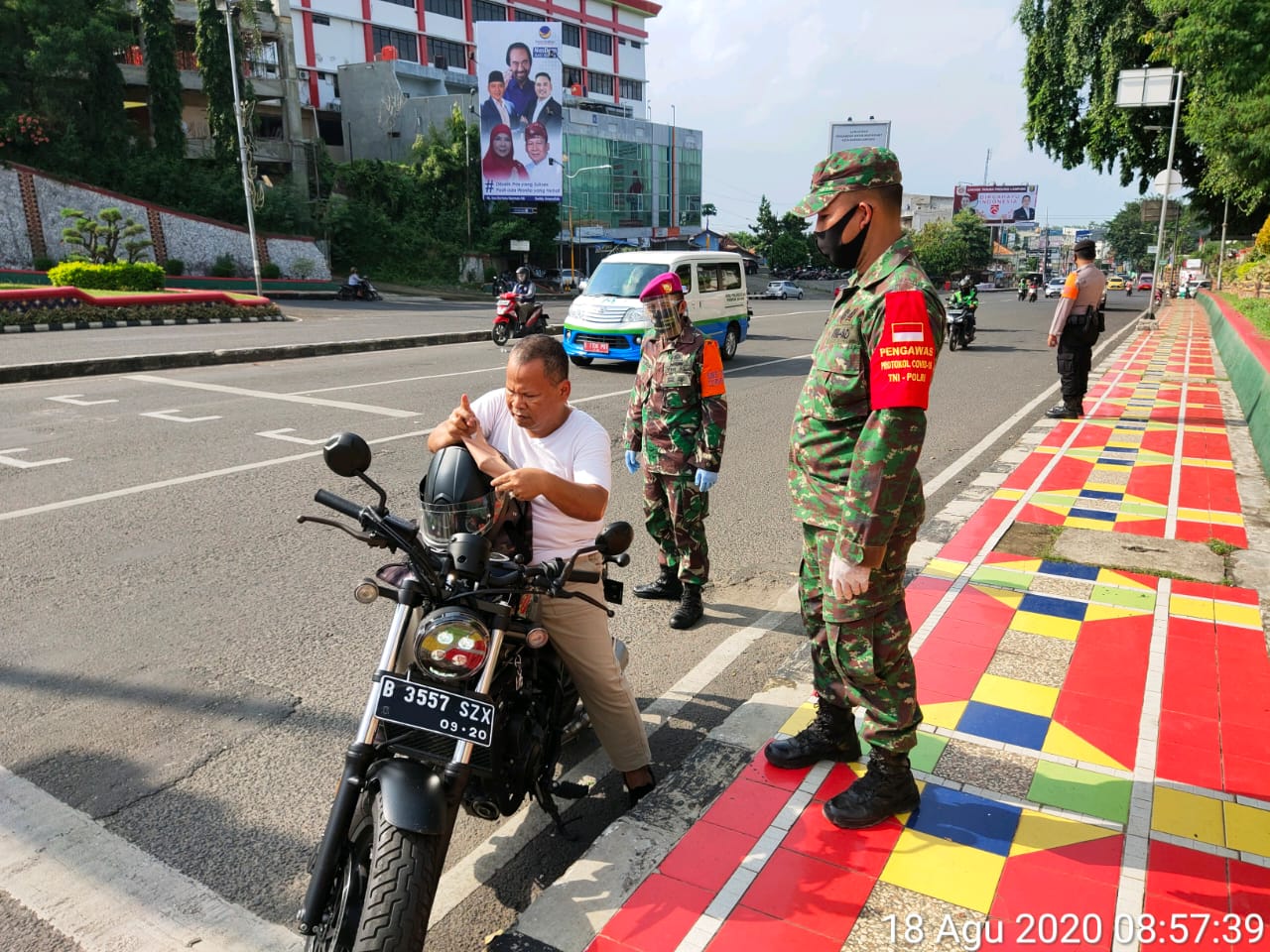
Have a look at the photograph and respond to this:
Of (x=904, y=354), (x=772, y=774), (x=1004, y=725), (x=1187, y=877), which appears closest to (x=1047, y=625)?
(x=1004, y=725)

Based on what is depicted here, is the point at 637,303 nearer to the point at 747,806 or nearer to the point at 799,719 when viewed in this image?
the point at 799,719

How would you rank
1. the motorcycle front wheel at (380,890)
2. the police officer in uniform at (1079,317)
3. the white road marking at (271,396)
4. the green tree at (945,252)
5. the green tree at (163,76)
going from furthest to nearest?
the green tree at (945,252), the green tree at (163,76), the white road marking at (271,396), the police officer in uniform at (1079,317), the motorcycle front wheel at (380,890)

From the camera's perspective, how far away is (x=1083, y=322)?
9031 mm

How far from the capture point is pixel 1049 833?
8.70 ft

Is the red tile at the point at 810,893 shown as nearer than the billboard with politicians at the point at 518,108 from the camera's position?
Yes

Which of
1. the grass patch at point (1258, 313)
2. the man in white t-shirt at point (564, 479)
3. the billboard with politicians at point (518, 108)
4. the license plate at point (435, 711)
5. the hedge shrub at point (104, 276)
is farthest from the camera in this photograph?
the billboard with politicians at point (518, 108)

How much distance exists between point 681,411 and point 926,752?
1993mm

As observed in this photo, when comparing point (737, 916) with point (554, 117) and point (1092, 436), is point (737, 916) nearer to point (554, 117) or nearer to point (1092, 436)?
point (1092, 436)

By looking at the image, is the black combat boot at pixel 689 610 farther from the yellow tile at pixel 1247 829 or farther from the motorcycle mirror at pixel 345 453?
the motorcycle mirror at pixel 345 453

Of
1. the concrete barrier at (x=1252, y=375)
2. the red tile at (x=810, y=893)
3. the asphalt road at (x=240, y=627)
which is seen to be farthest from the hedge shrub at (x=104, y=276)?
the red tile at (x=810, y=893)

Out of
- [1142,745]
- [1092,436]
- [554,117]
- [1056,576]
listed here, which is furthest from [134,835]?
[554,117]

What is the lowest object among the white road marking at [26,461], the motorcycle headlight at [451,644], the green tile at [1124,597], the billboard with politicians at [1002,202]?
the green tile at [1124,597]

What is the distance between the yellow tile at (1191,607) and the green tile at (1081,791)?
178 cm

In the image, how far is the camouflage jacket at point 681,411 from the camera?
4.32 metres
